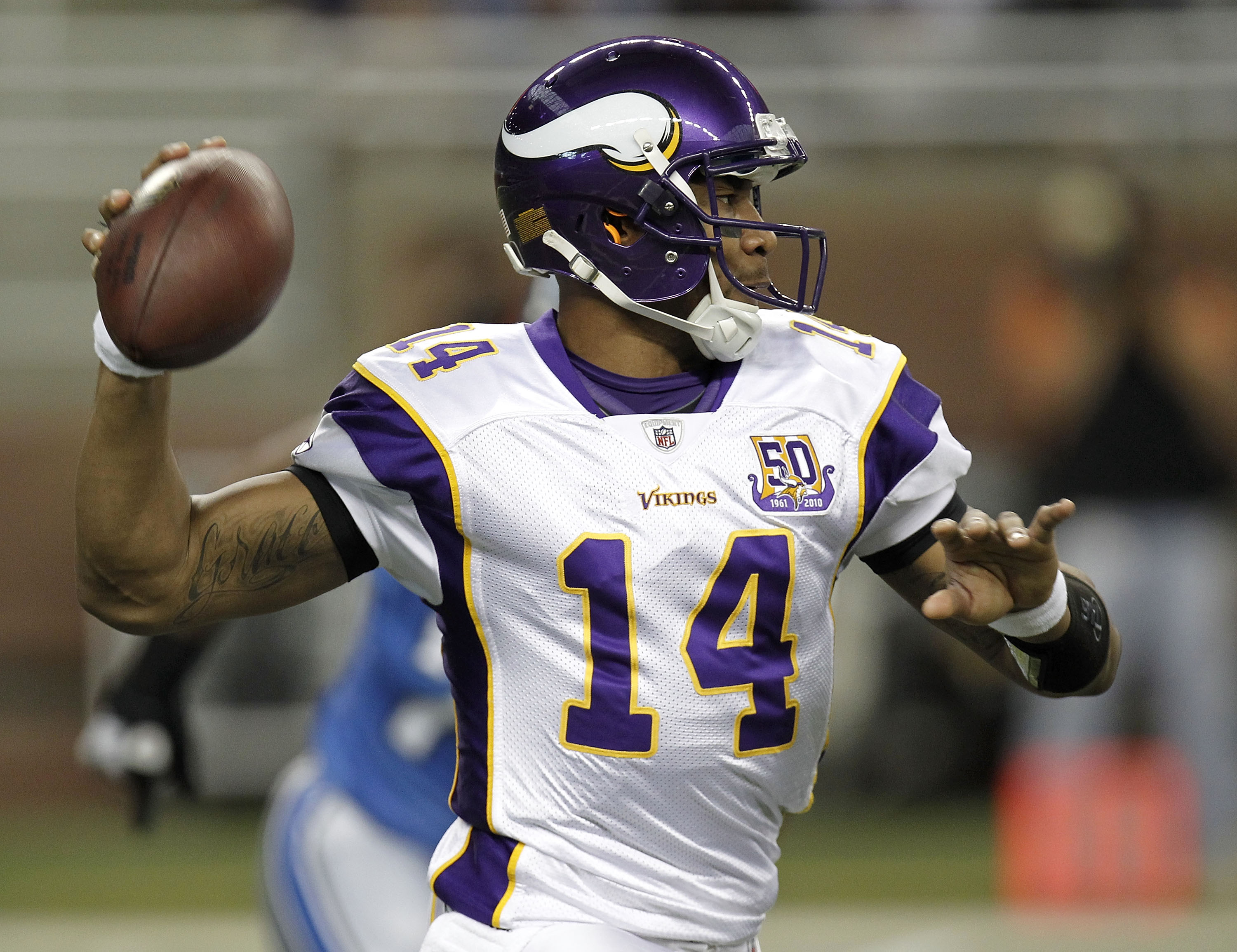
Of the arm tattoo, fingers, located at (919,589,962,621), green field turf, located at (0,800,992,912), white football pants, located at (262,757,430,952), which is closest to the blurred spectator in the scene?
green field turf, located at (0,800,992,912)

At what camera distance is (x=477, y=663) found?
2268 millimetres

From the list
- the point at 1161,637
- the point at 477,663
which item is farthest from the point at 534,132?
the point at 1161,637

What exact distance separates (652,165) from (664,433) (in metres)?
0.38

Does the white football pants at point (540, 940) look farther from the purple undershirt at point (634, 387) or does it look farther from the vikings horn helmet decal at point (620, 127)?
the vikings horn helmet decal at point (620, 127)

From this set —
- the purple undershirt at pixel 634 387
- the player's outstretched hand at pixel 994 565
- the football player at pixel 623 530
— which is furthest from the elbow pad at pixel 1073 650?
the purple undershirt at pixel 634 387

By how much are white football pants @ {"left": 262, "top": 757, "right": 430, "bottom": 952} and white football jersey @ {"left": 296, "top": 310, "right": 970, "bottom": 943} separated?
87cm

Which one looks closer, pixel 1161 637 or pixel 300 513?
pixel 300 513

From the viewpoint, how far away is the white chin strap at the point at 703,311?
7.70 ft

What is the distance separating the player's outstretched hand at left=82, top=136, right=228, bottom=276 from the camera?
213 cm

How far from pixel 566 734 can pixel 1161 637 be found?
3896 millimetres

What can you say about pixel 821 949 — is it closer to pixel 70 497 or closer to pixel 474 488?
pixel 474 488

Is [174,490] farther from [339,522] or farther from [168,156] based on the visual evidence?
[168,156]

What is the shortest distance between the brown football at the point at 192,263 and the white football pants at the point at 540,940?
2.68 feet

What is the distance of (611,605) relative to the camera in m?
2.20
